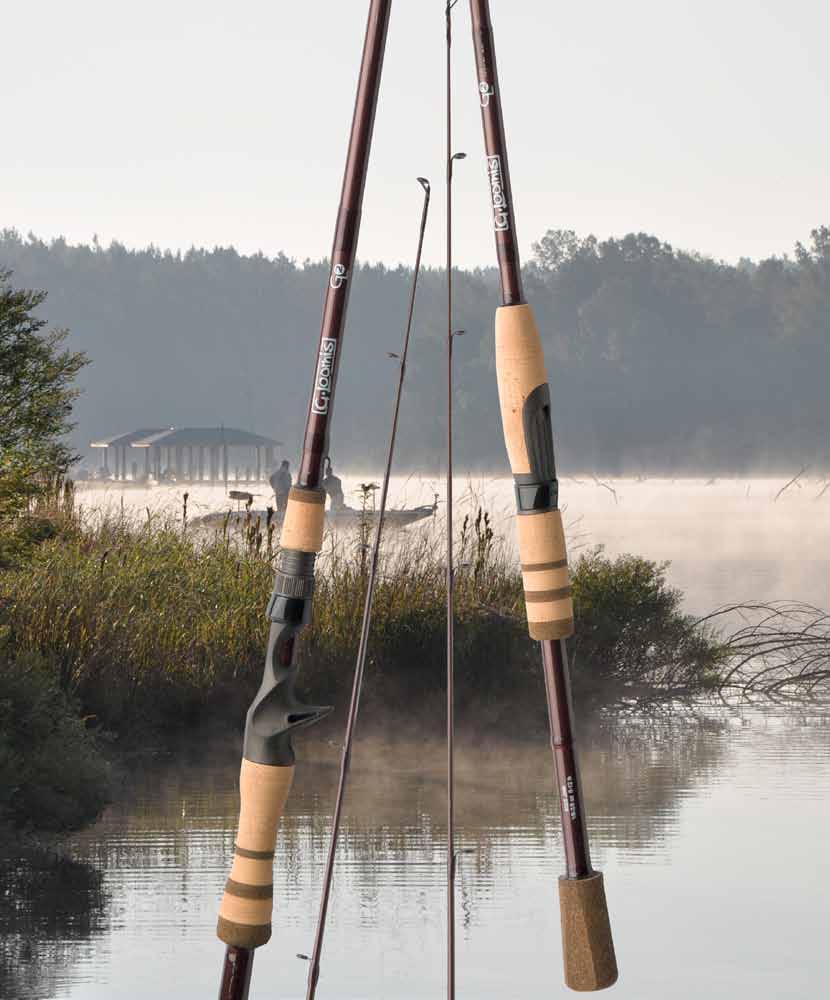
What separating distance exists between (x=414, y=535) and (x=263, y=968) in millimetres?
8853

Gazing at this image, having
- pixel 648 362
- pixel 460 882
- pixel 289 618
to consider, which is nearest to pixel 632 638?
pixel 460 882

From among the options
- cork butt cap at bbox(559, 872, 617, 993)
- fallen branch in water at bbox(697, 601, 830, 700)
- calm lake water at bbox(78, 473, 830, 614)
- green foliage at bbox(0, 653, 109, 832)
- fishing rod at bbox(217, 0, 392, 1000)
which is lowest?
calm lake water at bbox(78, 473, 830, 614)

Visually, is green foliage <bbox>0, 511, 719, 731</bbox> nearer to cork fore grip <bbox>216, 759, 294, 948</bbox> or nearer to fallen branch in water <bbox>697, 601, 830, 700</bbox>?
fallen branch in water <bbox>697, 601, 830, 700</bbox>

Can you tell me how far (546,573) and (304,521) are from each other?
1.99 ft

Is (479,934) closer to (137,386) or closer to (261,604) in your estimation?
(261,604)

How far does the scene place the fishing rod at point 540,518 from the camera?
490 centimetres

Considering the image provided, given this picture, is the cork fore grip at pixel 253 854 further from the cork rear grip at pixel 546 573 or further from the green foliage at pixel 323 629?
the green foliage at pixel 323 629

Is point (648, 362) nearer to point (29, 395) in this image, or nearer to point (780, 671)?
point (780, 671)

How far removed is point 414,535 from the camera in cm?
1602

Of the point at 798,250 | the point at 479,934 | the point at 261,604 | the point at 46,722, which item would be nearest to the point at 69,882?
the point at 46,722

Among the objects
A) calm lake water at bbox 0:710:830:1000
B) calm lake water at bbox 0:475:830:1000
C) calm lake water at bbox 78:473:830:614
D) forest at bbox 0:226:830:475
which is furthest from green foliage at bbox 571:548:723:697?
forest at bbox 0:226:830:475

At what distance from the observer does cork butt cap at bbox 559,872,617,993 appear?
4.98 m

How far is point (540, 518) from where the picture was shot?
491cm

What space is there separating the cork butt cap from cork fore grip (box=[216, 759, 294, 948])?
741 millimetres
